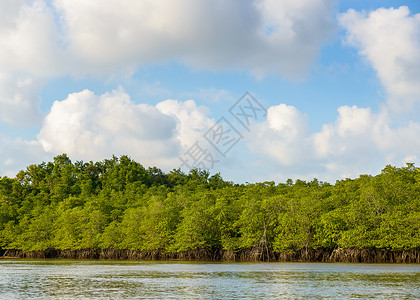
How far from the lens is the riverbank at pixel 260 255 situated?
4044 cm

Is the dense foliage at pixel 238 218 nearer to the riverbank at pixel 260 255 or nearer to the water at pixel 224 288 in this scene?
the riverbank at pixel 260 255

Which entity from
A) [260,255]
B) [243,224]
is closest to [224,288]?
[260,255]

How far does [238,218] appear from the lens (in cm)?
5016

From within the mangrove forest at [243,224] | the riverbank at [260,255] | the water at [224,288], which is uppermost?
the mangrove forest at [243,224]

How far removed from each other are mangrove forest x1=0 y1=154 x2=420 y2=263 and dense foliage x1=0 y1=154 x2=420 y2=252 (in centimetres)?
9

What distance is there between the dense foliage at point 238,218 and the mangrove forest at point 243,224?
0.09m

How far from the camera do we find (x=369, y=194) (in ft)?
135

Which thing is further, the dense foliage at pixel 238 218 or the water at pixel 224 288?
the dense foliage at pixel 238 218

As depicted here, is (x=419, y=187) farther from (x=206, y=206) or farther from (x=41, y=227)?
(x=41, y=227)

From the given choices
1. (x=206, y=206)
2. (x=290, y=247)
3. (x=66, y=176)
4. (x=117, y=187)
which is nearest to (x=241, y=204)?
(x=206, y=206)

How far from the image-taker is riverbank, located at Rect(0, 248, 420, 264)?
133 ft

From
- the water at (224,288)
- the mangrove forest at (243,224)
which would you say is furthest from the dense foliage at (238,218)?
the water at (224,288)

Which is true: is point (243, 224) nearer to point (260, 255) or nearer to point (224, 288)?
point (260, 255)

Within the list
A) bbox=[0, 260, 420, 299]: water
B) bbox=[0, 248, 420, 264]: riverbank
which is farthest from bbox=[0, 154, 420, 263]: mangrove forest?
bbox=[0, 260, 420, 299]: water
